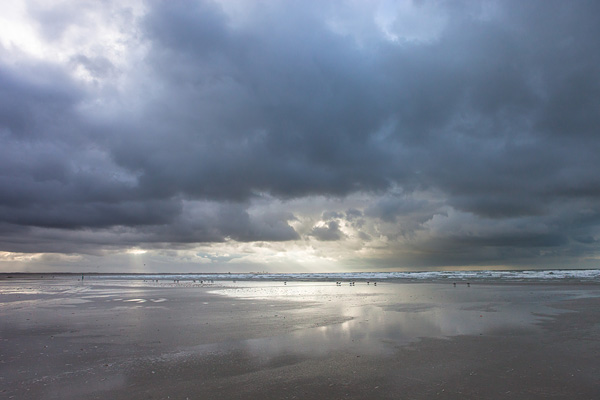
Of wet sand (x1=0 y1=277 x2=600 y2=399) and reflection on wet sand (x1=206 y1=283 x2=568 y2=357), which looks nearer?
wet sand (x1=0 y1=277 x2=600 y2=399)

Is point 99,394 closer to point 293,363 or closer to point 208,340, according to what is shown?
point 293,363

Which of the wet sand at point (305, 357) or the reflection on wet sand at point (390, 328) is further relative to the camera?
the reflection on wet sand at point (390, 328)

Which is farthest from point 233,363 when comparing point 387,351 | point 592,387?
point 592,387

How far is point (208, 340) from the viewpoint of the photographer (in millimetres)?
14797

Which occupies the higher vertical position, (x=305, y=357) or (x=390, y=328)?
(x=305, y=357)

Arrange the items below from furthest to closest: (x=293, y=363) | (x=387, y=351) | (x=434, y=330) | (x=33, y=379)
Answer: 1. (x=434, y=330)
2. (x=387, y=351)
3. (x=293, y=363)
4. (x=33, y=379)

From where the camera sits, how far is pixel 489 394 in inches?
329

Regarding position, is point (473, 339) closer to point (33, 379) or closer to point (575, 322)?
point (575, 322)

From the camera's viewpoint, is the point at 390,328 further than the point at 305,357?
Yes

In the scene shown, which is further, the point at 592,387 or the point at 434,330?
the point at 434,330

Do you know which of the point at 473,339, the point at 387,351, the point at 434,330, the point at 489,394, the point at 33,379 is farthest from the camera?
the point at 434,330

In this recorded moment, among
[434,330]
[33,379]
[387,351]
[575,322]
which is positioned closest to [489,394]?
[387,351]

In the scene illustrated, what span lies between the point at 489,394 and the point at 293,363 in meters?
5.48

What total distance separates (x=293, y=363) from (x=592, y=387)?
788 cm
